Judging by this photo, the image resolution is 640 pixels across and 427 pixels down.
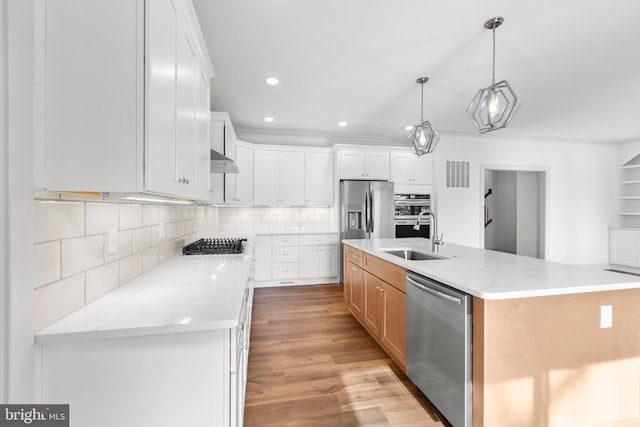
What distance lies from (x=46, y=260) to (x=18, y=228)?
0.17 metres

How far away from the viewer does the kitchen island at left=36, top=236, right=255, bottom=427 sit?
35.9 inches

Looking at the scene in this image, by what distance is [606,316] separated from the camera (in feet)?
4.86

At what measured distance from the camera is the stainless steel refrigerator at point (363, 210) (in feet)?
15.2

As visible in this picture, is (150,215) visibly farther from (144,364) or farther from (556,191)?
(556,191)

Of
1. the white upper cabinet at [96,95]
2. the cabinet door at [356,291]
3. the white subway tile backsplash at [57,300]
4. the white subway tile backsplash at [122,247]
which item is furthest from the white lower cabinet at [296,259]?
the white upper cabinet at [96,95]

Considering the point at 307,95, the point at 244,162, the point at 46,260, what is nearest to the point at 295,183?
the point at 244,162

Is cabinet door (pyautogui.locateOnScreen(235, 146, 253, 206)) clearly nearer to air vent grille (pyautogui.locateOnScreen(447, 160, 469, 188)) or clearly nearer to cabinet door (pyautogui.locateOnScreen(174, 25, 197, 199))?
cabinet door (pyautogui.locateOnScreen(174, 25, 197, 199))

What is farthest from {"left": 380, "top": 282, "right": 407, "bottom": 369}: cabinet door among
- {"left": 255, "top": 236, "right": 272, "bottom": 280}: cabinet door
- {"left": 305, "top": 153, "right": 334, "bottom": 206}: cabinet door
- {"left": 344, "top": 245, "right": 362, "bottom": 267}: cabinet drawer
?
{"left": 305, "top": 153, "right": 334, "bottom": 206}: cabinet door

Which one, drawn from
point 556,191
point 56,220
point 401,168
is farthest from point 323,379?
point 556,191

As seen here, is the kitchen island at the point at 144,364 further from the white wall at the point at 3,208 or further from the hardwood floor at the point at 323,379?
the hardwood floor at the point at 323,379

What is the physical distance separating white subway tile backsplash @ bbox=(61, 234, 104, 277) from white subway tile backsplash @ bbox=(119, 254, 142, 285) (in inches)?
8.0

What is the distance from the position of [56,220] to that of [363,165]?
169 inches

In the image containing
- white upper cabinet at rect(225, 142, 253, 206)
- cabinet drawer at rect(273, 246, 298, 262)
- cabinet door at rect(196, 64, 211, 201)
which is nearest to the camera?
cabinet door at rect(196, 64, 211, 201)

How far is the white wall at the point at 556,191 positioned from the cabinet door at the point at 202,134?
431 centimetres
